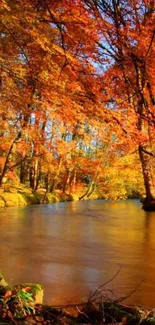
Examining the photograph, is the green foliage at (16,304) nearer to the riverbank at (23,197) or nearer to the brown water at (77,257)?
the brown water at (77,257)

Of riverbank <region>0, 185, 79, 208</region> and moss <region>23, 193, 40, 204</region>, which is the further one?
moss <region>23, 193, 40, 204</region>

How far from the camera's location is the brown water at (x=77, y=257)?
534 centimetres

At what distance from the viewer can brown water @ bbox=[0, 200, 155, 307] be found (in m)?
5.34

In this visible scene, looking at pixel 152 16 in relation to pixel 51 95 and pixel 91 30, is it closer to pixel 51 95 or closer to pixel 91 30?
pixel 91 30

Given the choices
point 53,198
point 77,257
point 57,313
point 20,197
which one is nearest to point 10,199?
point 20,197

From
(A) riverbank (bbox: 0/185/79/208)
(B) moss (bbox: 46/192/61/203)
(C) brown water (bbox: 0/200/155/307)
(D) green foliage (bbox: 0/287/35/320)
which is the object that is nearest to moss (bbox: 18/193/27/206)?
(A) riverbank (bbox: 0/185/79/208)

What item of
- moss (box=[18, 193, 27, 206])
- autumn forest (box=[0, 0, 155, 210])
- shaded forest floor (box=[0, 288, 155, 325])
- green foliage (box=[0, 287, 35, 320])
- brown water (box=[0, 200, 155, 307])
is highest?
autumn forest (box=[0, 0, 155, 210])

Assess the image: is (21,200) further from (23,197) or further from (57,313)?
(57,313)

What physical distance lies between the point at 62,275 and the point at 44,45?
410cm

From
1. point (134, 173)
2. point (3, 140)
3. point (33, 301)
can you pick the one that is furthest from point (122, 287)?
point (134, 173)

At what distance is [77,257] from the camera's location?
7395mm

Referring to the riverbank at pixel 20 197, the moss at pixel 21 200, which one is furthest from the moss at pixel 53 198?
the moss at pixel 21 200

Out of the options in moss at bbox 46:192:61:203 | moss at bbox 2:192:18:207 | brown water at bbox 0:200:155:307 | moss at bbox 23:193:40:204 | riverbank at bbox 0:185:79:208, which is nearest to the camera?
brown water at bbox 0:200:155:307

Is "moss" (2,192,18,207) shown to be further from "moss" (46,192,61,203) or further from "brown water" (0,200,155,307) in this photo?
"brown water" (0,200,155,307)
